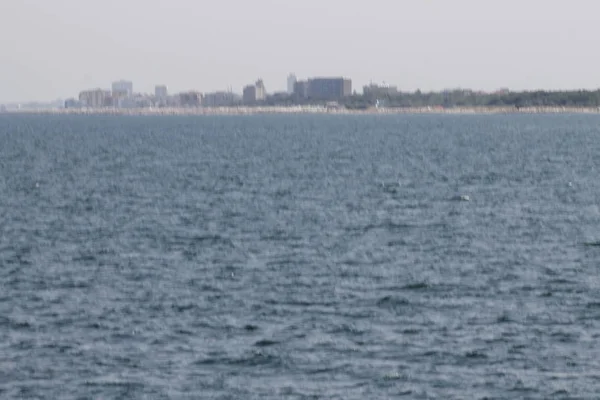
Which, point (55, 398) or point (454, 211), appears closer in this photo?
point (55, 398)

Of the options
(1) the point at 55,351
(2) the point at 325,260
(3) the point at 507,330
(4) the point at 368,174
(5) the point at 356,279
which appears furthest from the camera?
(4) the point at 368,174

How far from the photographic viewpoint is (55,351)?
29.3m

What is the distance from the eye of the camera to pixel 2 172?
278 feet

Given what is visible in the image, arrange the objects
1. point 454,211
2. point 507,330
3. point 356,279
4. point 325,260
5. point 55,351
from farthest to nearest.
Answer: point 454,211 → point 325,260 → point 356,279 → point 507,330 → point 55,351

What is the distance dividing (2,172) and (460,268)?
5053 centimetres

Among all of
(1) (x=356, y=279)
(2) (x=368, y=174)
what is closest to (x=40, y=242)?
(1) (x=356, y=279)

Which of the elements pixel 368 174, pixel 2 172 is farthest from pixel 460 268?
pixel 2 172

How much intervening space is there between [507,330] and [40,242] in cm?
2109

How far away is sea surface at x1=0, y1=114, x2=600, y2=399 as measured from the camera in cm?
2738

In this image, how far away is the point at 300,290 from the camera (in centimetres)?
3688

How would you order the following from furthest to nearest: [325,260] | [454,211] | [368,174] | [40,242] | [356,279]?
[368,174] → [454,211] → [40,242] → [325,260] → [356,279]

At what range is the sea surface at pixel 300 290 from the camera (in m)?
27.4

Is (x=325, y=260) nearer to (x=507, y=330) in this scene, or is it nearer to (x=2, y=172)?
(x=507, y=330)

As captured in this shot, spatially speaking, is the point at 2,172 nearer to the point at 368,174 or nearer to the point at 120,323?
the point at 368,174
